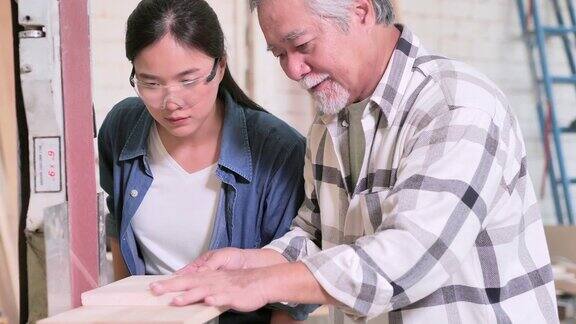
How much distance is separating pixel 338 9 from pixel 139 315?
0.63 metres

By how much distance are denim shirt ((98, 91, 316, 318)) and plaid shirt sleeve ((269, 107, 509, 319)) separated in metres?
0.47

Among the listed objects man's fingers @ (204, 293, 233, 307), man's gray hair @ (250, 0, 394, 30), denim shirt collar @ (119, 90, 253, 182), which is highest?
man's gray hair @ (250, 0, 394, 30)

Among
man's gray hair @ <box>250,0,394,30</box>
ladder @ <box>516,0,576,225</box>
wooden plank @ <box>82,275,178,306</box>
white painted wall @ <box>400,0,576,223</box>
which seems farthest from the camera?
ladder @ <box>516,0,576,225</box>

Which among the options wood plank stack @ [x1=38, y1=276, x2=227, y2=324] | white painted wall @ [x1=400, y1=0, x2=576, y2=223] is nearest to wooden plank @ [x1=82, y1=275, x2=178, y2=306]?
wood plank stack @ [x1=38, y1=276, x2=227, y2=324]

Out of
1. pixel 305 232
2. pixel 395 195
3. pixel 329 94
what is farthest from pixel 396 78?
pixel 305 232

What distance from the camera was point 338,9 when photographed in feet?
4.22

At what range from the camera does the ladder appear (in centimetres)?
368

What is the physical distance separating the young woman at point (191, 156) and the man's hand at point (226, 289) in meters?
0.44

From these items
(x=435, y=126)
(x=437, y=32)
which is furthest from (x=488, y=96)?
(x=437, y=32)

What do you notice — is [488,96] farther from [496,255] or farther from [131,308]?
[131,308]

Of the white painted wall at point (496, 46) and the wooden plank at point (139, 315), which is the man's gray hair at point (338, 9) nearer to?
the wooden plank at point (139, 315)

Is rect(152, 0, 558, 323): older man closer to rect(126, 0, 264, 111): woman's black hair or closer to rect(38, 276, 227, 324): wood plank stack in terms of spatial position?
rect(38, 276, 227, 324): wood plank stack

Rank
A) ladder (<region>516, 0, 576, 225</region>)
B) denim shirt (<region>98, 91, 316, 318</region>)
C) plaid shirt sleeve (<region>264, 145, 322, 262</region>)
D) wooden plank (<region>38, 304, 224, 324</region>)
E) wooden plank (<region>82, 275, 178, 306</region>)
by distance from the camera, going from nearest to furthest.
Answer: wooden plank (<region>38, 304, 224, 324</region>) < wooden plank (<region>82, 275, 178, 306</region>) < plaid shirt sleeve (<region>264, 145, 322, 262</region>) < denim shirt (<region>98, 91, 316, 318</region>) < ladder (<region>516, 0, 576, 225</region>)

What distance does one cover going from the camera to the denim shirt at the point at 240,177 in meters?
1.55
